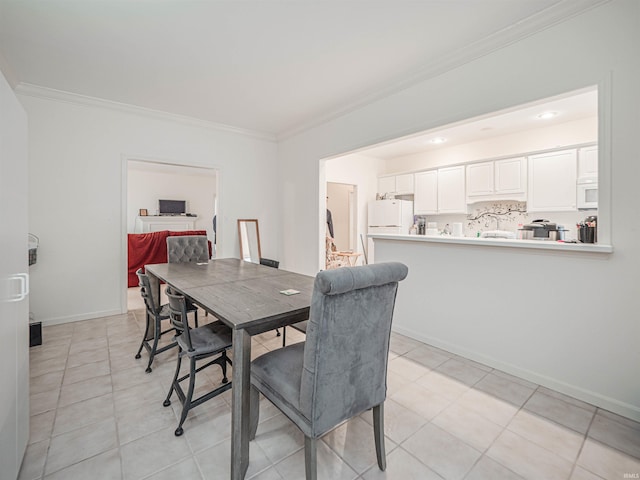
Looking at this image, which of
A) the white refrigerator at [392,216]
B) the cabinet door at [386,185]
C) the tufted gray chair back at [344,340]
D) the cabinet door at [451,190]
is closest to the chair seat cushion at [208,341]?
the tufted gray chair back at [344,340]

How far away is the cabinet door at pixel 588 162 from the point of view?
12.3 feet

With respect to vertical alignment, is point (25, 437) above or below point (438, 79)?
below

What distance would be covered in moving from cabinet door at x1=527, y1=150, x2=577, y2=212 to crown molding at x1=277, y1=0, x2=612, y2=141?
254 centimetres

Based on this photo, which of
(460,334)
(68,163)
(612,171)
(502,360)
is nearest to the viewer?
(612,171)

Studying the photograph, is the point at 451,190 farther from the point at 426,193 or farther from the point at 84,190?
the point at 84,190

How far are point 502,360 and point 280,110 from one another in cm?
376

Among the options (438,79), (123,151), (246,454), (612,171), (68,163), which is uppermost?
(438,79)

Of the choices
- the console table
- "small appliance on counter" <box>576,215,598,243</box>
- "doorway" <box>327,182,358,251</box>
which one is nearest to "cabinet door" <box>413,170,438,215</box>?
"doorway" <box>327,182,358,251</box>

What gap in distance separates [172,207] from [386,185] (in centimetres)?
594

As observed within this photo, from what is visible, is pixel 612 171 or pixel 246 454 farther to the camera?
pixel 612 171

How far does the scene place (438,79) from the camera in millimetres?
2781

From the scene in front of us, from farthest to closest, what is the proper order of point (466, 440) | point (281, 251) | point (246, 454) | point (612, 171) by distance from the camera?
point (281, 251), point (612, 171), point (466, 440), point (246, 454)

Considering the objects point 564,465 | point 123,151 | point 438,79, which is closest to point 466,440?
point 564,465

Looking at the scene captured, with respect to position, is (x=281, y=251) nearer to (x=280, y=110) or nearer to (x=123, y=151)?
(x=280, y=110)
